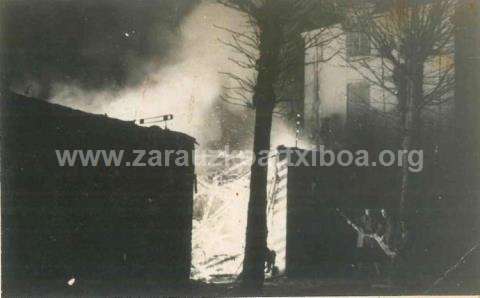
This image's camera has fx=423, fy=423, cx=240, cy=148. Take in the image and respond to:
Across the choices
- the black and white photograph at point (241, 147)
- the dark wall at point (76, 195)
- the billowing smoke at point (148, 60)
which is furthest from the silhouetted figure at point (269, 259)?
the billowing smoke at point (148, 60)

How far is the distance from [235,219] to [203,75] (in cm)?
110

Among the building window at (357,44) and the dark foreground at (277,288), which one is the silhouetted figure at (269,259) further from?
the building window at (357,44)

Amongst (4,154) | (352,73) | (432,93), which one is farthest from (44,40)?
(432,93)

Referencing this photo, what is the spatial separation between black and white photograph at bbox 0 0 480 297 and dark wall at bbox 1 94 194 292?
0.01 metres

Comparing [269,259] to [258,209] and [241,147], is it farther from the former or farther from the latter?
[241,147]

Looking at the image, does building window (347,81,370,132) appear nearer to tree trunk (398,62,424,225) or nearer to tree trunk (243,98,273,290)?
tree trunk (398,62,424,225)

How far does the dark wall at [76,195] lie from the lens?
10.1ft

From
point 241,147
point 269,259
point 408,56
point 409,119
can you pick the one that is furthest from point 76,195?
point 408,56

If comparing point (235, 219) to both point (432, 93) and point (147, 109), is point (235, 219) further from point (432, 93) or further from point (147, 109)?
point (432, 93)

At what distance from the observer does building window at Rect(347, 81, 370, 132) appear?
10.5 ft

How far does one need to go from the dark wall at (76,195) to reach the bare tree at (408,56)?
1567 millimetres

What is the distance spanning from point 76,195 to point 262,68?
5.53ft

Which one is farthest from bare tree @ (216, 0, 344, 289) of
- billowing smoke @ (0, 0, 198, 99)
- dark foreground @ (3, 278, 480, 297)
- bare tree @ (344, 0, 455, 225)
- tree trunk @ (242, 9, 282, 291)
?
billowing smoke @ (0, 0, 198, 99)

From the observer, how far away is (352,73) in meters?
3.20
